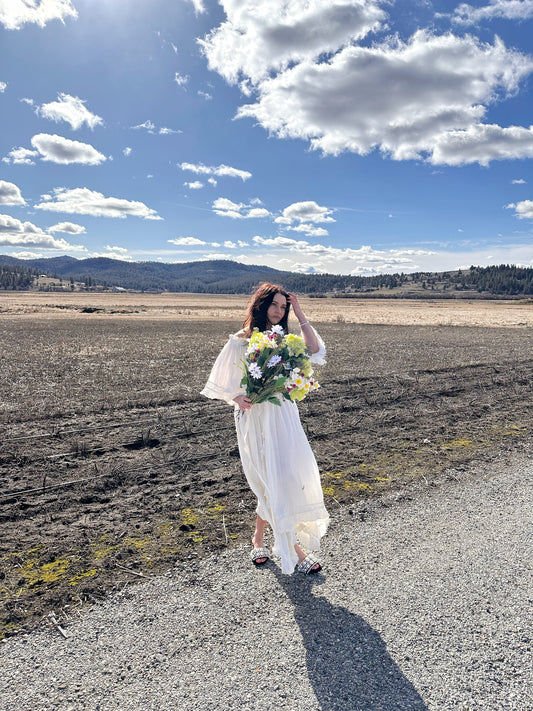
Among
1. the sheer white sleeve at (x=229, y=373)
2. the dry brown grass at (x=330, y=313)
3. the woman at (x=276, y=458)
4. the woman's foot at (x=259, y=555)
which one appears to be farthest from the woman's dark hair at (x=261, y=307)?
the dry brown grass at (x=330, y=313)

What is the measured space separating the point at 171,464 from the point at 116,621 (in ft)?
11.5

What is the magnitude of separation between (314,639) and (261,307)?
9.32ft

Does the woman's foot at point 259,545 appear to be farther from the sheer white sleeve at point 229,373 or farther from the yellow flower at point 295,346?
the yellow flower at point 295,346

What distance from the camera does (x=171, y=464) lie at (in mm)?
6926

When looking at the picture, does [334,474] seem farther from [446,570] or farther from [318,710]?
[318,710]

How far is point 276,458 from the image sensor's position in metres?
4.10

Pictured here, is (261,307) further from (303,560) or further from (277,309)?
(303,560)

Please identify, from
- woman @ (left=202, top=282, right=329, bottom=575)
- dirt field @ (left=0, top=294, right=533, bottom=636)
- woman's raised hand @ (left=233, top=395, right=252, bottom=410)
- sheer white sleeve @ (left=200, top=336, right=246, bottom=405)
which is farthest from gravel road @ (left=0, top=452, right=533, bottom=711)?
sheer white sleeve @ (left=200, top=336, right=246, bottom=405)

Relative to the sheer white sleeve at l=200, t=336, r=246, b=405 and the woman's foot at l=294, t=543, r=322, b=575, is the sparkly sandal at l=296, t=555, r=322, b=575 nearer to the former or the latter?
the woman's foot at l=294, t=543, r=322, b=575

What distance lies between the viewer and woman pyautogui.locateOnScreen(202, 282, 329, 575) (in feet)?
13.3

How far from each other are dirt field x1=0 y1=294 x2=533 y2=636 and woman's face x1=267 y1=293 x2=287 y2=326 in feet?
7.82

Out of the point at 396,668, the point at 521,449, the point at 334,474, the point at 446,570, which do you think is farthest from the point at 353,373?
the point at 396,668

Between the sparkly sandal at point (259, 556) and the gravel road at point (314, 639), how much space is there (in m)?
0.07

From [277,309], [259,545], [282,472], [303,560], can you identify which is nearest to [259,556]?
[259,545]
